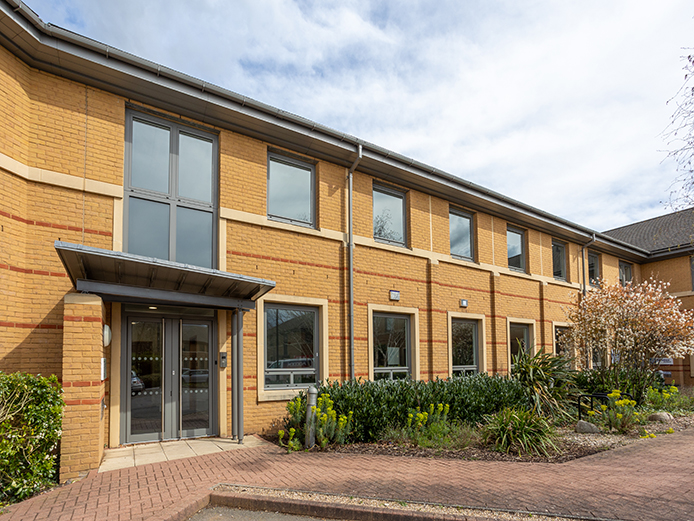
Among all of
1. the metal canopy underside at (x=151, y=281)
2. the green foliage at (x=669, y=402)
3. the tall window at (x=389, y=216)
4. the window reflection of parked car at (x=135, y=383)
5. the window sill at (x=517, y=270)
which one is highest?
the tall window at (x=389, y=216)

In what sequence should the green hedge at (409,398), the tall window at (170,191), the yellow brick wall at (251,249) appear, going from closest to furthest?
the yellow brick wall at (251,249) → the tall window at (170,191) → the green hedge at (409,398)

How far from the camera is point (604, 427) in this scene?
10.1 meters

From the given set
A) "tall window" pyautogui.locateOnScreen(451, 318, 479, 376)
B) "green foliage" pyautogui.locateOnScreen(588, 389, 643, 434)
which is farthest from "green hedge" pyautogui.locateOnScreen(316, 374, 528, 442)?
"tall window" pyautogui.locateOnScreen(451, 318, 479, 376)

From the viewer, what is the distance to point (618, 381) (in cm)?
1328

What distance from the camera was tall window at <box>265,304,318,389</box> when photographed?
9.91 m

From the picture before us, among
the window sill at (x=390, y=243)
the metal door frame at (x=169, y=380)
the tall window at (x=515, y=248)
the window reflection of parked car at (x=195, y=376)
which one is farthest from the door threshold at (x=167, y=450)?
the tall window at (x=515, y=248)

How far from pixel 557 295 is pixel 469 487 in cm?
1300

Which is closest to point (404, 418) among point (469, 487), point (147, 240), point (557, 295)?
point (469, 487)

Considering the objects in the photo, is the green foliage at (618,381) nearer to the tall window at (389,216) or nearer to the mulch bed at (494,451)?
the mulch bed at (494,451)

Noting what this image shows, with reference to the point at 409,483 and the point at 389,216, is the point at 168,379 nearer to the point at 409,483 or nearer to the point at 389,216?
the point at 409,483

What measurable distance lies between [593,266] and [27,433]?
782 inches

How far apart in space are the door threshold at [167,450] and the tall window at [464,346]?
21.7 feet

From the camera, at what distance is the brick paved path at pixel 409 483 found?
5.24 metres

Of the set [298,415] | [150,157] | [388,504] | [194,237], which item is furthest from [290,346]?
[388,504]
